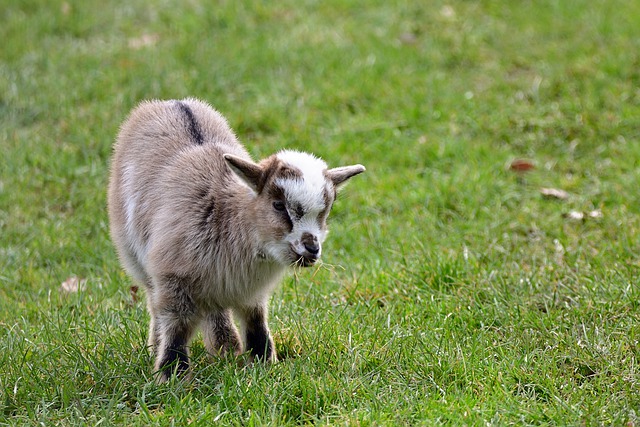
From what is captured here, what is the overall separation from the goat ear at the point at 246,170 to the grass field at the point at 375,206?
992 mm

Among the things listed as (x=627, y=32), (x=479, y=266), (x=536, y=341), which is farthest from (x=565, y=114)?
(x=536, y=341)

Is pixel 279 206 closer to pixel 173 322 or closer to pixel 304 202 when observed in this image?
pixel 304 202

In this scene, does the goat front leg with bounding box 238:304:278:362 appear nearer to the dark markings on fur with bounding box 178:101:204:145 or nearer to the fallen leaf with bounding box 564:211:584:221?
the dark markings on fur with bounding box 178:101:204:145

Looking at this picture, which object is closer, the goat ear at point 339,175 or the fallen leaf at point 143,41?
the goat ear at point 339,175

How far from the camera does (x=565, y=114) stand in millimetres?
8789

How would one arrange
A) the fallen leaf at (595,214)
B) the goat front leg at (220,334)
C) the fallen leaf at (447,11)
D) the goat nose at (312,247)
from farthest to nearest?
the fallen leaf at (447,11), the fallen leaf at (595,214), the goat front leg at (220,334), the goat nose at (312,247)

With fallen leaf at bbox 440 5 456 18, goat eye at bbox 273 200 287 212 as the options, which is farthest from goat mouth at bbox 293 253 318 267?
fallen leaf at bbox 440 5 456 18

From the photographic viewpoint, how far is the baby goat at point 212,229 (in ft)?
16.5

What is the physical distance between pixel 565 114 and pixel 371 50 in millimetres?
2202

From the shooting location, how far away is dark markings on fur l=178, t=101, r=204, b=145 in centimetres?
583

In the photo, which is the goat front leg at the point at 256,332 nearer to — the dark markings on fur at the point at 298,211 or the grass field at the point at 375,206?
the grass field at the point at 375,206

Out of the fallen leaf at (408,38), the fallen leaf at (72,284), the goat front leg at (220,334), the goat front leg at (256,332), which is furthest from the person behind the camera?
the fallen leaf at (408,38)

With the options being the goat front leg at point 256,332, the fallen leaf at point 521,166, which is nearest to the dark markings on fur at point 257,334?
the goat front leg at point 256,332

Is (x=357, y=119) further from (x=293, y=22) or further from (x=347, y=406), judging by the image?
(x=347, y=406)
